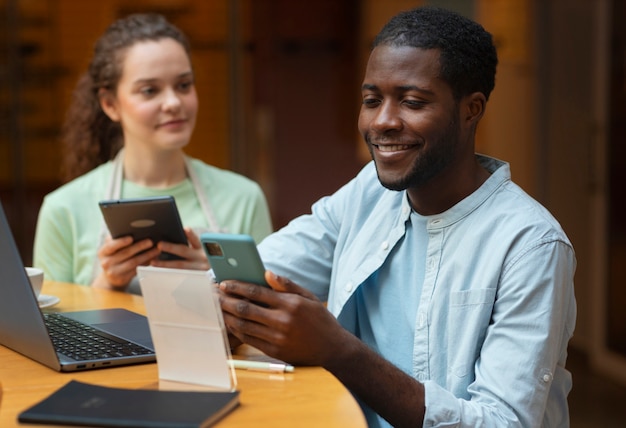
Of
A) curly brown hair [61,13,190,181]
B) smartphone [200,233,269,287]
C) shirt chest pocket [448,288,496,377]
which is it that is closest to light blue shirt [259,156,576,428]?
shirt chest pocket [448,288,496,377]

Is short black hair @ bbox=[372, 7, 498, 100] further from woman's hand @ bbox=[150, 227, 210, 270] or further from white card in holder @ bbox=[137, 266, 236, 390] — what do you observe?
woman's hand @ bbox=[150, 227, 210, 270]

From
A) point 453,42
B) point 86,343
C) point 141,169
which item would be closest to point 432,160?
point 453,42

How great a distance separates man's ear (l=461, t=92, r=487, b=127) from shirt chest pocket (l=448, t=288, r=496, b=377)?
13.2 inches

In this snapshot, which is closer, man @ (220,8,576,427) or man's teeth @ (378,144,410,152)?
man @ (220,8,576,427)

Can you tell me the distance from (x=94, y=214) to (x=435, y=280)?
4.77 ft

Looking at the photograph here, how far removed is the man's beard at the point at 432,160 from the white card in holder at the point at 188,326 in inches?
20.3

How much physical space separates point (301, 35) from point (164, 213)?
3.39 meters

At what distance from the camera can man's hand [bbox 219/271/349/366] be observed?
61.6 inches

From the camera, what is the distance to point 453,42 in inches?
69.9

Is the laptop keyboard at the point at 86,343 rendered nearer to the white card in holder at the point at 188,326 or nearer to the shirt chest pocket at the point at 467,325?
the white card in holder at the point at 188,326

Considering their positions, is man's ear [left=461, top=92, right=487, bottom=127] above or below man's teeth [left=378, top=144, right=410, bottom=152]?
above

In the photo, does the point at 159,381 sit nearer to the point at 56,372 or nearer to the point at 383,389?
the point at 56,372

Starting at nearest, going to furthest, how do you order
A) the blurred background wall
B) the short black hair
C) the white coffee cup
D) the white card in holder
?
the white card in holder < the short black hair < the white coffee cup < the blurred background wall

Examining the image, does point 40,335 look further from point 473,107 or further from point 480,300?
point 473,107
